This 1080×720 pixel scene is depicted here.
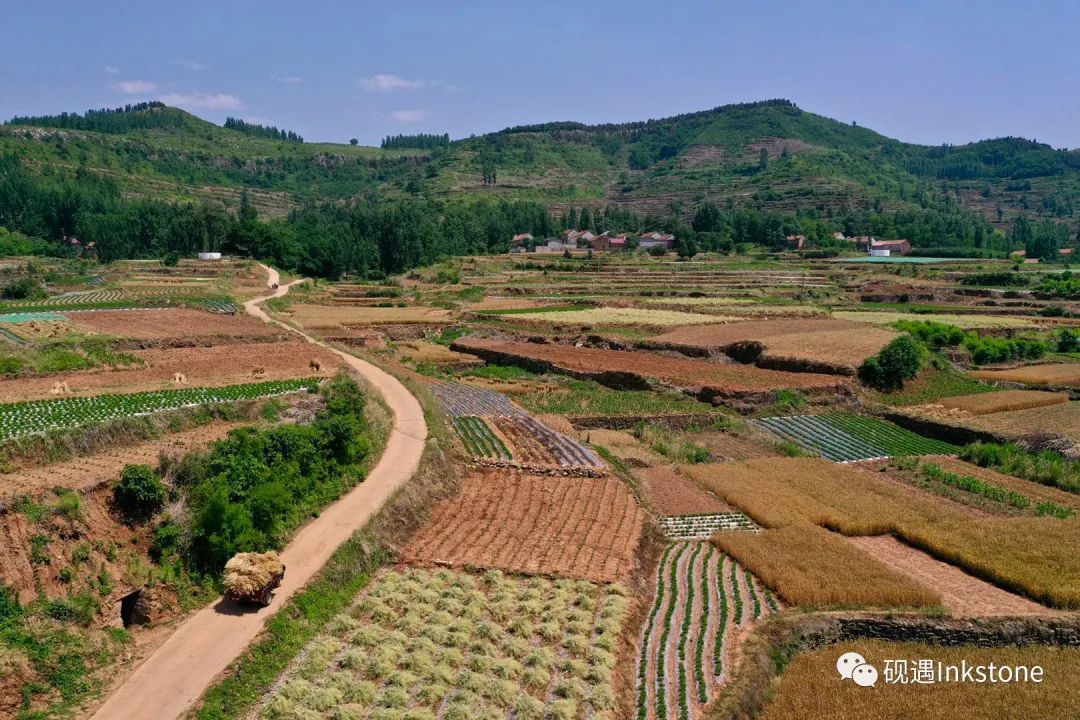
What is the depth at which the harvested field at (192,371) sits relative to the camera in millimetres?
28203

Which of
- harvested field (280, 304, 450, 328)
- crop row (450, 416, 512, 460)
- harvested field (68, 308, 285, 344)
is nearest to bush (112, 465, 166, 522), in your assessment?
crop row (450, 416, 512, 460)

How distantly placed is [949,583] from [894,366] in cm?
2797

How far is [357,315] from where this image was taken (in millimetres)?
70750

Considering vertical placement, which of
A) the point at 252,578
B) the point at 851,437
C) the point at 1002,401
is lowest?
the point at 851,437

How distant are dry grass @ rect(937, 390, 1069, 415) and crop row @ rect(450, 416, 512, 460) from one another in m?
27.0

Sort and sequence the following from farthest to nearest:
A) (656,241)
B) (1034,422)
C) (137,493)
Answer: (656,241)
(1034,422)
(137,493)

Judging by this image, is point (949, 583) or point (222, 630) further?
point (949, 583)

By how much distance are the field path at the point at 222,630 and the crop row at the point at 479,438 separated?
4290 mm

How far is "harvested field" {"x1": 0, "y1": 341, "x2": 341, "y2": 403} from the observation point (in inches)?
1110

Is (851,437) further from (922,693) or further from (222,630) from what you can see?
(222,630)

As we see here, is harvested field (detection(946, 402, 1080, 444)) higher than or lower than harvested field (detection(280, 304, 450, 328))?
lower

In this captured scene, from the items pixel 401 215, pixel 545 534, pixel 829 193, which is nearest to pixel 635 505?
pixel 545 534
